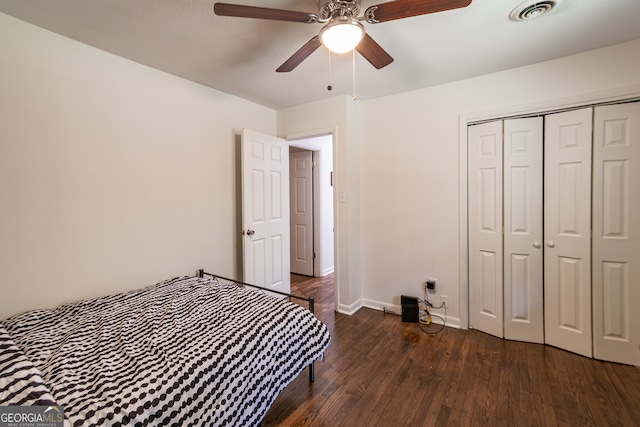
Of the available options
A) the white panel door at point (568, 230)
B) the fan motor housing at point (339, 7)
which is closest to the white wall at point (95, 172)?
the fan motor housing at point (339, 7)

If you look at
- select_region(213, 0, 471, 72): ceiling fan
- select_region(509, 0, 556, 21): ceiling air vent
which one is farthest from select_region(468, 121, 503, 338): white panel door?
select_region(213, 0, 471, 72): ceiling fan

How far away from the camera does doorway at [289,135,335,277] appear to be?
463 cm

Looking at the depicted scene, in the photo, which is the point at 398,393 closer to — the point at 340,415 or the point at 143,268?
the point at 340,415

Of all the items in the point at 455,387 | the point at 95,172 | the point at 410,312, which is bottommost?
the point at 455,387

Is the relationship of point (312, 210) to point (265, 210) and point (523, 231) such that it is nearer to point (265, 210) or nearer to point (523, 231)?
point (265, 210)

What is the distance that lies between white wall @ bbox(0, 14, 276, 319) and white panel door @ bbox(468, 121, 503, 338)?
103 inches

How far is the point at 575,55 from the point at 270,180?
9.84ft

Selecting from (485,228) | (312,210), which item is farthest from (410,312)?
(312,210)

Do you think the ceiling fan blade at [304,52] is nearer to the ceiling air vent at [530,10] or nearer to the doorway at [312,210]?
the ceiling air vent at [530,10]

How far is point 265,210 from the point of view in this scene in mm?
3221

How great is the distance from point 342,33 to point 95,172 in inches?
80.1

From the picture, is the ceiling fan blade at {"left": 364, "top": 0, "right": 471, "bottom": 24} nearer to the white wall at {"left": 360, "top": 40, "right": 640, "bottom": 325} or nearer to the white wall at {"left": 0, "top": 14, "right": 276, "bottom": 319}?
the white wall at {"left": 360, "top": 40, "right": 640, "bottom": 325}

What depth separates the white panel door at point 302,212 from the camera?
15.4ft

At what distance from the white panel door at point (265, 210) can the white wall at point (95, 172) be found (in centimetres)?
33
